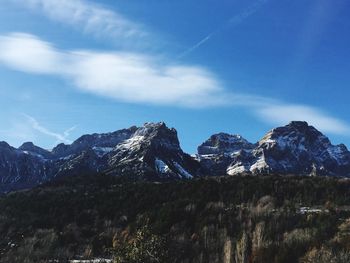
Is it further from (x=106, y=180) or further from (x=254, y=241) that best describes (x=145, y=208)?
(x=106, y=180)

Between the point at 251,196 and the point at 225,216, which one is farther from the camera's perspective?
the point at 251,196

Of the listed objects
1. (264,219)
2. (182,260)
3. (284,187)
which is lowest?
(182,260)

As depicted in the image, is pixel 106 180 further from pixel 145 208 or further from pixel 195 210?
pixel 195 210

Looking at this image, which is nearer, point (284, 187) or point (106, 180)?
point (284, 187)

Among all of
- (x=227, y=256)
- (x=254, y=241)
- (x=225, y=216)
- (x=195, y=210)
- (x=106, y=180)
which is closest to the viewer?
(x=227, y=256)

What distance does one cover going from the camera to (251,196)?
121 metres

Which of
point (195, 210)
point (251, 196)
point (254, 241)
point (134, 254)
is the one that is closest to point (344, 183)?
point (251, 196)

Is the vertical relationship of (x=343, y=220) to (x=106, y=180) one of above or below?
below

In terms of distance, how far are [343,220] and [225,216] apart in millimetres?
24619

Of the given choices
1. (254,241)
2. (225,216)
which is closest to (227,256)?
(254,241)

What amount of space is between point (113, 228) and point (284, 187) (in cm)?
4199

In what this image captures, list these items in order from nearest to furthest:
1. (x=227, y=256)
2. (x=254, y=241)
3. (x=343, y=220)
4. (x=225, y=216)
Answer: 1. (x=227, y=256)
2. (x=254, y=241)
3. (x=343, y=220)
4. (x=225, y=216)

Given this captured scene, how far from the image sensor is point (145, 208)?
415ft

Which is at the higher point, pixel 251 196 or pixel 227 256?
pixel 251 196
